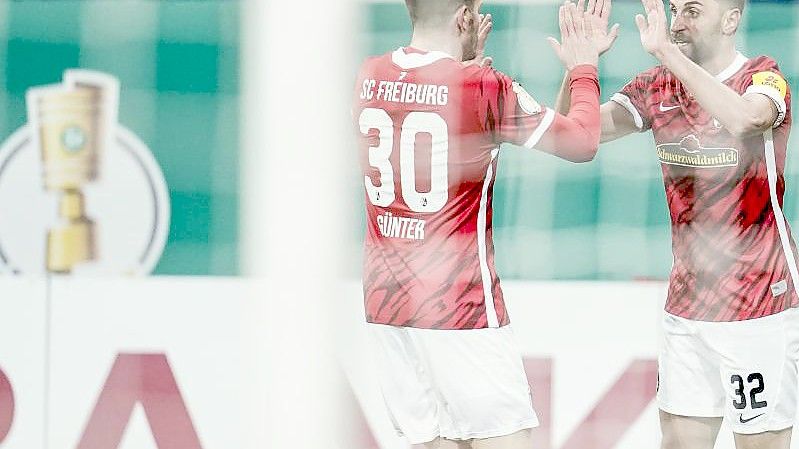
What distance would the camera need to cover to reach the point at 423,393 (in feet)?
3.72

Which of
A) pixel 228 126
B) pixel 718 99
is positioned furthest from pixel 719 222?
pixel 228 126

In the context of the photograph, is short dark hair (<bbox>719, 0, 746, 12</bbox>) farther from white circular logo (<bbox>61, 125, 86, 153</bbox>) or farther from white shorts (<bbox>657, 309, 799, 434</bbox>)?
white circular logo (<bbox>61, 125, 86, 153</bbox>)

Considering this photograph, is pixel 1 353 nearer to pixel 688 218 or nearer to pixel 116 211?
pixel 116 211

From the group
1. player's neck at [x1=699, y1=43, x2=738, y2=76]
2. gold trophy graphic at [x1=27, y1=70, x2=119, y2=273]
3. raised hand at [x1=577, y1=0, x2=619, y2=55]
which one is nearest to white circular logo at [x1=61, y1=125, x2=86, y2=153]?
gold trophy graphic at [x1=27, y1=70, x2=119, y2=273]

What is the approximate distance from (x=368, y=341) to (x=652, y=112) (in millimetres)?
460

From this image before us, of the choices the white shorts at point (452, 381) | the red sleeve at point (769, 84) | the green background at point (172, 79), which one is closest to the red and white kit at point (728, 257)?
the red sleeve at point (769, 84)

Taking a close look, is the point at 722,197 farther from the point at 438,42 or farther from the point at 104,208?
Answer: the point at 104,208

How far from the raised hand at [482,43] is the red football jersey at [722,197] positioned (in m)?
0.19

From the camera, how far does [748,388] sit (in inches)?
46.1

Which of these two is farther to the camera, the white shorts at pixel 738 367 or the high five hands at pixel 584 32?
the white shorts at pixel 738 367

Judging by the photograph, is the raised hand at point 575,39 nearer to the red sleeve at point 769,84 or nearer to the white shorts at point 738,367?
the red sleeve at point 769,84

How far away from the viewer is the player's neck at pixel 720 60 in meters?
1.12

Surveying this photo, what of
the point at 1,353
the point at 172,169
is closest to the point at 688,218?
the point at 172,169

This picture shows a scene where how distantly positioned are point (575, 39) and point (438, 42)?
6.4 inches
